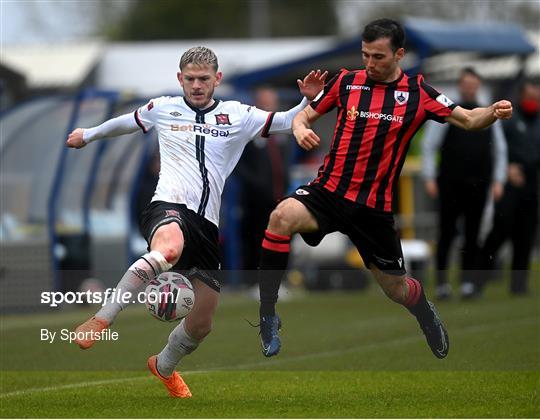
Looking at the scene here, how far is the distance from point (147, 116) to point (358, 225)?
158cm

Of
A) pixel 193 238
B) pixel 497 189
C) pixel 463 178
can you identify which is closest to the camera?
pixel 193 238

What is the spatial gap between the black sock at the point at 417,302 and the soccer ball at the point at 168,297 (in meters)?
1.61

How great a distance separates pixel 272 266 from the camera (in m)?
8.91

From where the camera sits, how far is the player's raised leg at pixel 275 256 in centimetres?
880

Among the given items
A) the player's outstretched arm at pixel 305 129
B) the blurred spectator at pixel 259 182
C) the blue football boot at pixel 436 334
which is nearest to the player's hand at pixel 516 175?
the blurred spectator at pixel 259 182

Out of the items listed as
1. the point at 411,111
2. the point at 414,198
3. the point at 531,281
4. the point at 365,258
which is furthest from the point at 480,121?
the point at 414,198

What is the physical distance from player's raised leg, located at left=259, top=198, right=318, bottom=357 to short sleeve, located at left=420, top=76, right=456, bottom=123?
1046 millimetres

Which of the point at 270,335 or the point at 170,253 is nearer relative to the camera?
the point at 170,253

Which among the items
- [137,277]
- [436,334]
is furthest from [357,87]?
[137,277]

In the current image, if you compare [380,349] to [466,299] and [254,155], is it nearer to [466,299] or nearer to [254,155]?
[466,299]

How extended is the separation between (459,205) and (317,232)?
7.23 meters

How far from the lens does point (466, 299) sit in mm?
15469

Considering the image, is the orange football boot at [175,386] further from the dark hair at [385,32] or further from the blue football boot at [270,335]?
the dark hair at [385,32]

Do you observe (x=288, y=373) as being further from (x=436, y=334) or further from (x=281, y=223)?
(x=281, y=223)
